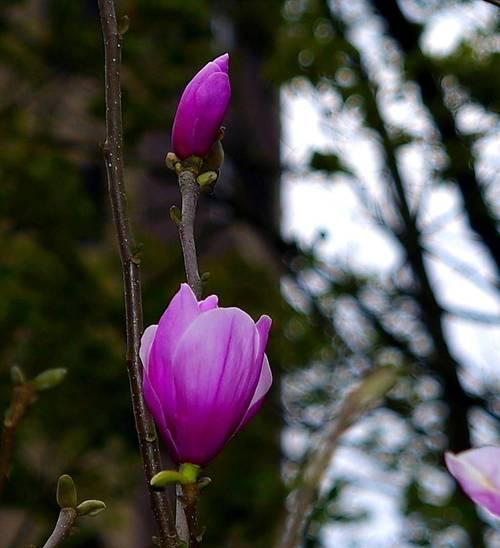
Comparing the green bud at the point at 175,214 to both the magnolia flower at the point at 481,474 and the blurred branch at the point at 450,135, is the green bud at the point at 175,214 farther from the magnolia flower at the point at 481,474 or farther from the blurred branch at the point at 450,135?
the blurred branch at the point at 450,135

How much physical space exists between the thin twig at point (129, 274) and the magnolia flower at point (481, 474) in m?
0.20

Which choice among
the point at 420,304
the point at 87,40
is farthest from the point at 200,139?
the point at 87,40

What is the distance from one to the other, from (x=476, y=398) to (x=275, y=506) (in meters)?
1.06

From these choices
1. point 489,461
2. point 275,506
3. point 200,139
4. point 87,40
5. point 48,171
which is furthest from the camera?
point 87,40

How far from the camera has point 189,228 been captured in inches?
30.8

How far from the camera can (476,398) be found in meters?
4.62

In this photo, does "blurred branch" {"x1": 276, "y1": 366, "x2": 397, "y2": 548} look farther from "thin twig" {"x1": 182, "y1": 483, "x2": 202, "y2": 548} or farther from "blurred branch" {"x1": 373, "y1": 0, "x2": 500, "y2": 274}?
"blurred branch" {"x1": 373, "y1": 0, "x2": 500, "y2": 274}

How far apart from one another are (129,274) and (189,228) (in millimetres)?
68

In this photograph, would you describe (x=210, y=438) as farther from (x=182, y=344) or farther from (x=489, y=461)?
(x=489, y=461)

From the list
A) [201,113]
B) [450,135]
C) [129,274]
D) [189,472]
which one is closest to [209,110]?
[201,113]

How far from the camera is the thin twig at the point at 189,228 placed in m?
0.75

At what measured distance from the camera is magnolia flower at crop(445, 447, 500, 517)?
65 centimetres

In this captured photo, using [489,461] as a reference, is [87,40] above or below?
above

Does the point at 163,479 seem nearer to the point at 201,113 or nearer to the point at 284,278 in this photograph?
the point at 201,113
